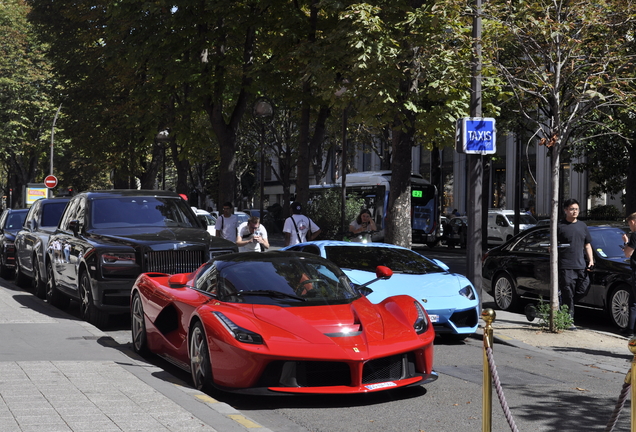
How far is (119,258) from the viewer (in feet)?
38.3

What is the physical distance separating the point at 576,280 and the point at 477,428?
6291 mm

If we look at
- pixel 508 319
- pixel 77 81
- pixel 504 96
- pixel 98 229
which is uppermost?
pixel 77 81

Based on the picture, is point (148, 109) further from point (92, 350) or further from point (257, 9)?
point (92, 350)

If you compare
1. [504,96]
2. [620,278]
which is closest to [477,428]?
[620,278]

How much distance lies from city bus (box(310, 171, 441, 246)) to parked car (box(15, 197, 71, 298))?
69.2 feet

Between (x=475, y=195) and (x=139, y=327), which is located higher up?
(x=475, y=195)

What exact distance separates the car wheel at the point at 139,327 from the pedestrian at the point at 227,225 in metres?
7.33

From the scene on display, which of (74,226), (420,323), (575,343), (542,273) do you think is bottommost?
(575,343)

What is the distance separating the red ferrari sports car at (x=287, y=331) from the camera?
263 inches

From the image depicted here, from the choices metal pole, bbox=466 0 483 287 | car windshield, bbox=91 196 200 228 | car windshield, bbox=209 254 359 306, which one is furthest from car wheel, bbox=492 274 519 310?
car windshield, bbox=209 254 359 306

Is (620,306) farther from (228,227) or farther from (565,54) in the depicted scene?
(228,227)

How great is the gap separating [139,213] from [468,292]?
17.8 feet

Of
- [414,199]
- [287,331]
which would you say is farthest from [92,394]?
[414,199]

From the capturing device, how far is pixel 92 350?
29.5ft
